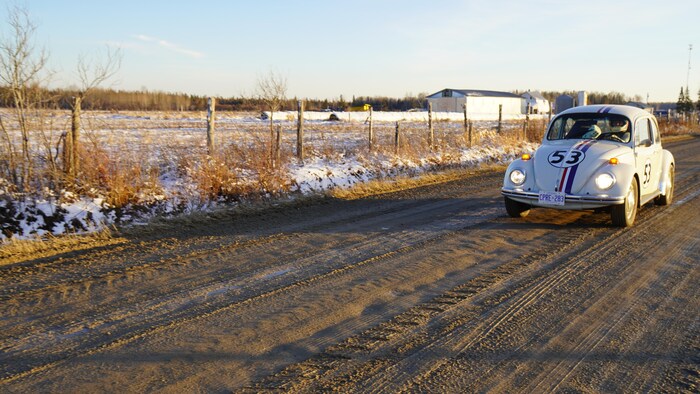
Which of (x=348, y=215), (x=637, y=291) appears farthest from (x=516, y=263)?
(x=348, y=215)

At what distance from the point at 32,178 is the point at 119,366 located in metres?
6.19

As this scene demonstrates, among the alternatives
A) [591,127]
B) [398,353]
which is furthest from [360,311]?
[591,127]

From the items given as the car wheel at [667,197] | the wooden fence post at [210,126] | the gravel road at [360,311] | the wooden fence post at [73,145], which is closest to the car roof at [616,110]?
the car wheel at [667,197]

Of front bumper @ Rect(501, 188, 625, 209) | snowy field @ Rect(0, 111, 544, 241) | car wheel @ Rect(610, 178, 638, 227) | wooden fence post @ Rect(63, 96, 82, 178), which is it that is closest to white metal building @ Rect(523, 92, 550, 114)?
snowy field @ Rect(0, 111, 544, 241)

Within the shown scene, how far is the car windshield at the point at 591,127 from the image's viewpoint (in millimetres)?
9289

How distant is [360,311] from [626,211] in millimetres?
5386

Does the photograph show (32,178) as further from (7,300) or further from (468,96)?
(468,96)

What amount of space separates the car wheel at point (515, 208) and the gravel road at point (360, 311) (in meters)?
0.61

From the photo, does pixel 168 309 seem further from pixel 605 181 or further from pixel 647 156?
pixel 647 156

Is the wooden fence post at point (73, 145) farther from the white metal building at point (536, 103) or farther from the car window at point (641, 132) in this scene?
the white metal building at point (536, 103)

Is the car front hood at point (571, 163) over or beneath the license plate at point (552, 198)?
over

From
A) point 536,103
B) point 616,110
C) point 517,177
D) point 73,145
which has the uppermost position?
point 536,103

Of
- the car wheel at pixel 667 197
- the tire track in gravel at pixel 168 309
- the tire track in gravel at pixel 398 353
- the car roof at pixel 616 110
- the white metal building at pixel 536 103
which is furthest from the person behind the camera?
the white metal building at pixel 536 103

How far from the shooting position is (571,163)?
848 cm
